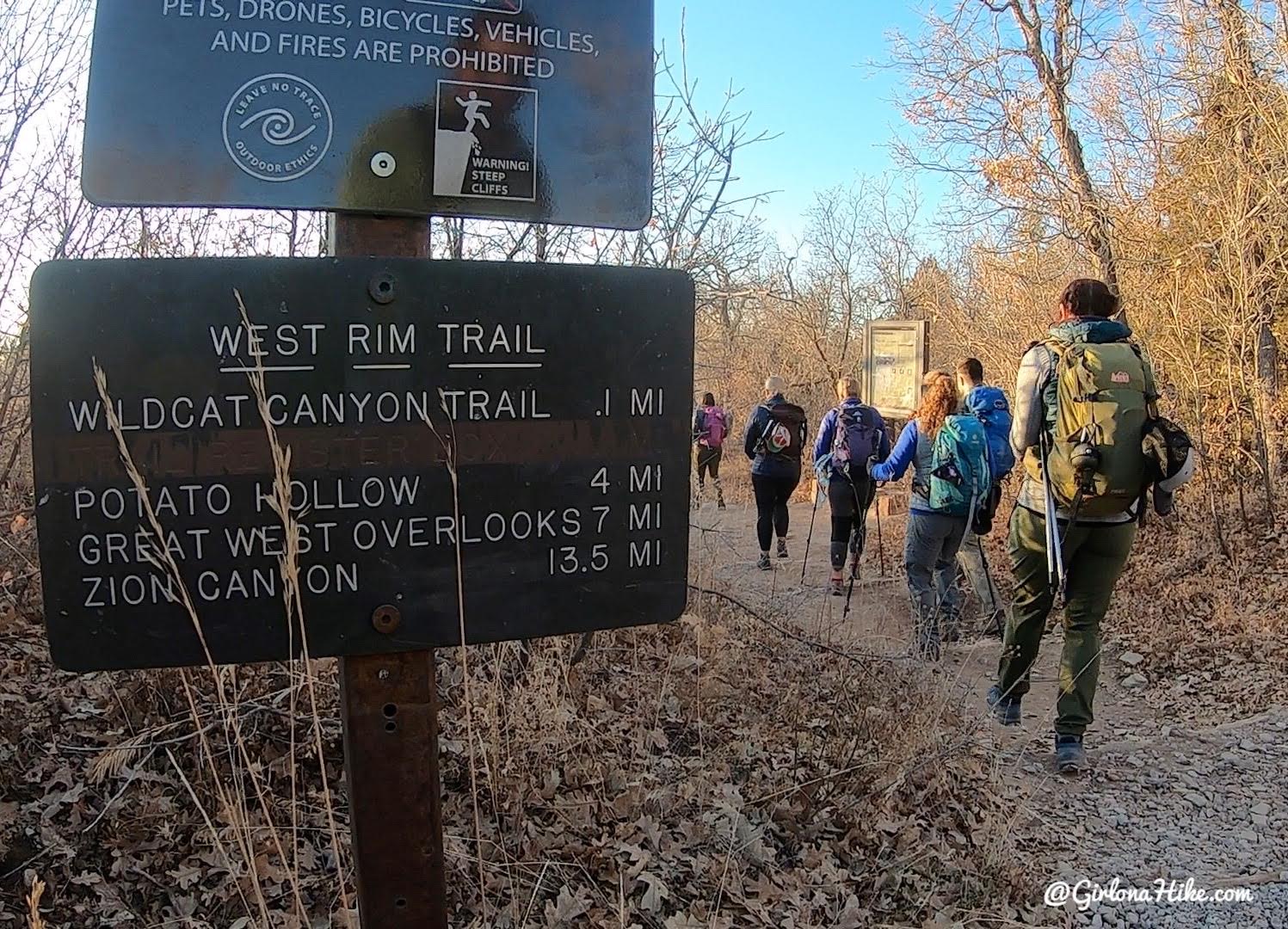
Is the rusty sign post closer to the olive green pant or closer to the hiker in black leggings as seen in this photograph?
the olive green pant

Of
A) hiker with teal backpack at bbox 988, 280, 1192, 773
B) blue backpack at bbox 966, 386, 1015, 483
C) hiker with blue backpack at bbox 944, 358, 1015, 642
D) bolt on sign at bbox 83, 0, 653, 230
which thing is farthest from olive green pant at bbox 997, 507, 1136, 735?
bolt on sign at bbox 83, 0, 653, 230

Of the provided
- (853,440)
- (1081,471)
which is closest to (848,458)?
(853,440)

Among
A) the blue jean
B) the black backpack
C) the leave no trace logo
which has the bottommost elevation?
the blue jean

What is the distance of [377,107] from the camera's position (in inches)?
61.6

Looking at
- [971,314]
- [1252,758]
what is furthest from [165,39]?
[971,314]

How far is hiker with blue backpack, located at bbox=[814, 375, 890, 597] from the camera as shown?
794cm

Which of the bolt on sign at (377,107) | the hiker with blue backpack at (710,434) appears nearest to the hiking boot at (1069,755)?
the bolt on sign at (377,107)

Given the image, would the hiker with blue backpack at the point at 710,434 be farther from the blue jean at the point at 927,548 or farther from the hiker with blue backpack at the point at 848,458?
the blue jean at the point at 927,548

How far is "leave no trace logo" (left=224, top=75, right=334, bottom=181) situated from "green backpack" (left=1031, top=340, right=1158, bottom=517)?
12.0 ft

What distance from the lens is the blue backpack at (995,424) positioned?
6.07 metres

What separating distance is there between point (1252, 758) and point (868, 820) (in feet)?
9.02

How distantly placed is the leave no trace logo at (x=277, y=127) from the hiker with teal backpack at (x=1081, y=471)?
3654 mm

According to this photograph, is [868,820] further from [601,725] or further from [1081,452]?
[1081,452]

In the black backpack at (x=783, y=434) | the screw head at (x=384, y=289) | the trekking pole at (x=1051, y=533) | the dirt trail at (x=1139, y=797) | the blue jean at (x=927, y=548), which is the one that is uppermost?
the screw head at (x=384, y=289)
